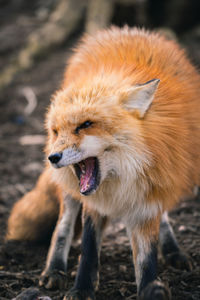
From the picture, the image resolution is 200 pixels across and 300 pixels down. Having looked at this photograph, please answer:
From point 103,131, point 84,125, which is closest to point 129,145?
point 103,131

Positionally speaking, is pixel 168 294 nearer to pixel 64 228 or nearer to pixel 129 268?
pixel 129 268

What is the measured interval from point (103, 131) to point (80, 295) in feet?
3.89

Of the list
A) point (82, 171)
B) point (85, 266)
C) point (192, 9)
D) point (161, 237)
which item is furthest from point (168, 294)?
point (192, 9)

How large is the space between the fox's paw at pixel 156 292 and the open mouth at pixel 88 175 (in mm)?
657

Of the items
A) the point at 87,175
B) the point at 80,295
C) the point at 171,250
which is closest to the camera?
the point at 87,175

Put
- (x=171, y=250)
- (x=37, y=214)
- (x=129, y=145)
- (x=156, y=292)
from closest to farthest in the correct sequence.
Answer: (x=156, y=292) → (x=129, y=145) → (x=171, y=250) → (x=37, y=214)

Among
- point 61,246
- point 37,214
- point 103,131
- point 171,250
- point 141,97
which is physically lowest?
point 171,250

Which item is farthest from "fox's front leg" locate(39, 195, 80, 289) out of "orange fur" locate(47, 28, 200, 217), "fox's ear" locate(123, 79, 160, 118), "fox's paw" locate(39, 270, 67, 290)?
"fox's ear" locate(123, 79, 160, 118)

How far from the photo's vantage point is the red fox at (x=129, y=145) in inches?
87.6

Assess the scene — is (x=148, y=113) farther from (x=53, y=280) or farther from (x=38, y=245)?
(x=38, y=245)

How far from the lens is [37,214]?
3.30 metres

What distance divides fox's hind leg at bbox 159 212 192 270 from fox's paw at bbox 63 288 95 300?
0.81 metres

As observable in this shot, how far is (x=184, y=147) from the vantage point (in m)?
2.43

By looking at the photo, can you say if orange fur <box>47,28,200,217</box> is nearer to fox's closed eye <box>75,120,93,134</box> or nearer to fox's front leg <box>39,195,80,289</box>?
fox's closed eye <box>75,120,93,134</box>
